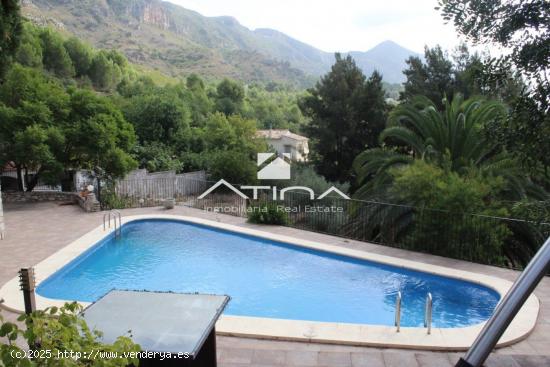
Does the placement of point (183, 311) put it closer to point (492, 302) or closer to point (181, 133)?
point (492, 302)

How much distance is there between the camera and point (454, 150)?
12633mm

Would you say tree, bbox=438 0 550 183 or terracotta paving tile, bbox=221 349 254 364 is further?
terracotta paving tile, bbox=221 349 254 364

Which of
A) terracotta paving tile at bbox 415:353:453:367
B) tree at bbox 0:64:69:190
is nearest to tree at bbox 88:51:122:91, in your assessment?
tree at bbox 0:64:69:190

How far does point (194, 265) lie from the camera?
11320mm

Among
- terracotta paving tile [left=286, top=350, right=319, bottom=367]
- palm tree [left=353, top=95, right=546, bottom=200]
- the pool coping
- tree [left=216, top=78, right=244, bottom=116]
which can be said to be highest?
tree [left=216, top=78, right=244, bottom=116]

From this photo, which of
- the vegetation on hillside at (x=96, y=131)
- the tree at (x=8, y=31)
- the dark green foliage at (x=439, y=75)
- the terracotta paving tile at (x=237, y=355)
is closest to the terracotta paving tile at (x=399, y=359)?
the terracotta paving tile at (x=237, y=355)

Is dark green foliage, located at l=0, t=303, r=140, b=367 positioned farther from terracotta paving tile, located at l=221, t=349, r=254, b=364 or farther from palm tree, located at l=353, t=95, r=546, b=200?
palm tree, located at l=353, t=95, r=546, b=200

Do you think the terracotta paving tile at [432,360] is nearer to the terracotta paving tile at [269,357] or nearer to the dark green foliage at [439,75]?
the terracotta paving tile at [269,357]

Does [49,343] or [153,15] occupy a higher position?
[153,15]

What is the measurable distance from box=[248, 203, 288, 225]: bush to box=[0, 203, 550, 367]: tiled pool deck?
1.36 feet

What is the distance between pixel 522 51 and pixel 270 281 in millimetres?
7676

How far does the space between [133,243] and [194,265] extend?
2749 millimetres

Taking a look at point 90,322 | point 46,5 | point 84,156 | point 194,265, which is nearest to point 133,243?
point 194,265

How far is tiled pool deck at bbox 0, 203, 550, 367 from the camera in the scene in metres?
5.47
